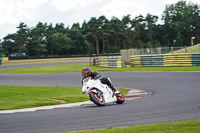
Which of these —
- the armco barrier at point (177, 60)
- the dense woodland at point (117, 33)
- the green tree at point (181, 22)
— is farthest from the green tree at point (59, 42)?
the armco barrier at point (177, 60)

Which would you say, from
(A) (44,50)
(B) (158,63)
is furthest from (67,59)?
(B) (158,63)

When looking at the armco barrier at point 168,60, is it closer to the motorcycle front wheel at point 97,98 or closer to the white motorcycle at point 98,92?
the white motorcycle at point 98,92

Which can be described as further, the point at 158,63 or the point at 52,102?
the point at 158,63

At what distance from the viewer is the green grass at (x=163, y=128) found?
7.16m

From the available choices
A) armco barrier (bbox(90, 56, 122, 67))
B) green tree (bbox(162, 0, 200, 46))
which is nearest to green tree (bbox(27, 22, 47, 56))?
green tree (bbox(162, 0, 200, 46))

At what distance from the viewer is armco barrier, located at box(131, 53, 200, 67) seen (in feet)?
104

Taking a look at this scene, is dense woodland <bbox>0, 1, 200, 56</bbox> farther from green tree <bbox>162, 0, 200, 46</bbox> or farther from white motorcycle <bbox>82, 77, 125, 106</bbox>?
white motorcycle <bbox>82, 77, 125, 106</bbox>

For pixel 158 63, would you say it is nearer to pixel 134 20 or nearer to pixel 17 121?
pixel 17 121

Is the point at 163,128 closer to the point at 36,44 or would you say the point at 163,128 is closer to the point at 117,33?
the point at 36,44

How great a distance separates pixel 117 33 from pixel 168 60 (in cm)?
7984

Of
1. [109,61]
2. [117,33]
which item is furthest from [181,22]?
[109,61]

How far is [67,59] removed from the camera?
226 feet

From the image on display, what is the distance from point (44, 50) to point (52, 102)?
75.9m

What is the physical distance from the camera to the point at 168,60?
33.3 meters
